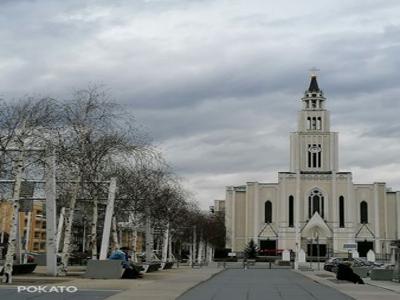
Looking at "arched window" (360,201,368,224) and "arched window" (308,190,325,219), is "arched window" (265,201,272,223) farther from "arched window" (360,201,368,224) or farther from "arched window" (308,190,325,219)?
"arched window" (360,201,368,224)

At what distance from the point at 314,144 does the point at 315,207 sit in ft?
41.3

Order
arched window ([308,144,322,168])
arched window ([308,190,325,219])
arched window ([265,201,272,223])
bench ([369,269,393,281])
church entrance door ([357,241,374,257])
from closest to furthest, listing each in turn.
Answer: bench ([369,269,393,281]), church entrance door ([357,241,374,257]), arched window ([308,190,325,219]), arched window ([265,201,272,223]), arched window ([308,144,322,168])

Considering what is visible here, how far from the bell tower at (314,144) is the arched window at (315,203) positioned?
4479 millimetres

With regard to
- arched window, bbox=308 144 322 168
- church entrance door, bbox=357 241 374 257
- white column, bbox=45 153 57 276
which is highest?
arched window, bbox=308 144 322 168

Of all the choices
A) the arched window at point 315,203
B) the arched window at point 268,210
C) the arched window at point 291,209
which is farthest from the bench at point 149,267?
the arched window at point 268,210

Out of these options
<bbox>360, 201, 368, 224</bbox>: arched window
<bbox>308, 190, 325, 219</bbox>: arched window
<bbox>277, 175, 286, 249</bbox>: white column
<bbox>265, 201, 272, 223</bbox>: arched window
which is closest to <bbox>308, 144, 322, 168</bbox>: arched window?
<bbox>308, 190, 325, 219</bbox>: arched window

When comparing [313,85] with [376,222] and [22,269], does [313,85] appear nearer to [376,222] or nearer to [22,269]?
[376,222]

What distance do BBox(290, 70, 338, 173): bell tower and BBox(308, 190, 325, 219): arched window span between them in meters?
4.48

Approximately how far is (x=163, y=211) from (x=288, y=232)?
75944 mm

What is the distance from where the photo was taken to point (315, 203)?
125m

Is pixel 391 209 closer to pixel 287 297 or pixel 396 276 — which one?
pixel 396 276

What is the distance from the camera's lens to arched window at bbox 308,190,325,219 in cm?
12481

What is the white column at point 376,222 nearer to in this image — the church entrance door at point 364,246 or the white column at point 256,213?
the church entrance door at point 364,246

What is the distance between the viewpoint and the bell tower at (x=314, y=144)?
128 metres
